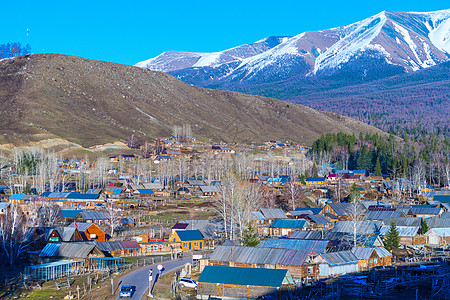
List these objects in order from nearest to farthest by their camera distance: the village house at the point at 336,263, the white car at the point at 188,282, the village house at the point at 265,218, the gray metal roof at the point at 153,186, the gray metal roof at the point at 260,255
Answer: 1. the white car at the point at 188,282
2. the gray metal roof at the point at 260,255
3. the village house at the point at 336,263
4. the village house at the point at 265,218
5. the gray metal roof at the point at 153,186

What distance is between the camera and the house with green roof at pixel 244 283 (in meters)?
38.2

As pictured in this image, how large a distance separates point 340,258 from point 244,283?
10793mm

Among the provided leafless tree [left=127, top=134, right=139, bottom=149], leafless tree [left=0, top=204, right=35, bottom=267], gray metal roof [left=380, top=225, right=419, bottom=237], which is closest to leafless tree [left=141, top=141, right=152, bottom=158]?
leafless tree [left=127, top=134, right=139, bottom=149]

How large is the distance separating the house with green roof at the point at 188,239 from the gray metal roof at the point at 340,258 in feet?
66.5

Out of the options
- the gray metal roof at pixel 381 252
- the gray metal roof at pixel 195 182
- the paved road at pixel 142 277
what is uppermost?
the gray metal roof at pixel 195 182

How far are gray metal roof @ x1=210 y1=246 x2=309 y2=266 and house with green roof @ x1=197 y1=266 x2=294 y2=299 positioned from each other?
337cm

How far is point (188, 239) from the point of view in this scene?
6200 centimetres

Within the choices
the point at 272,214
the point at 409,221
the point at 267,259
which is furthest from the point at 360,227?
the point at 267,259

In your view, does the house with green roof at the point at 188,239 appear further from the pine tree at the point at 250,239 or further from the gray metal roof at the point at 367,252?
the gray metal roof at the point at 367,252

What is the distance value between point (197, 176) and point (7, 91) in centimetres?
9817

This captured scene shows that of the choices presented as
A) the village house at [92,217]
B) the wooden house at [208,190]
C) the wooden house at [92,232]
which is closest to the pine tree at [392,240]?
the wooden house at [92,232]

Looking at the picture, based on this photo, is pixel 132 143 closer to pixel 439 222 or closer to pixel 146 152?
pixel 146 152

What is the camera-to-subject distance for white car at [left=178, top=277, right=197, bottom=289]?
4197 cm

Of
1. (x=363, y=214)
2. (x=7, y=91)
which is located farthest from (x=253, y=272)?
(x=7, y=91)
